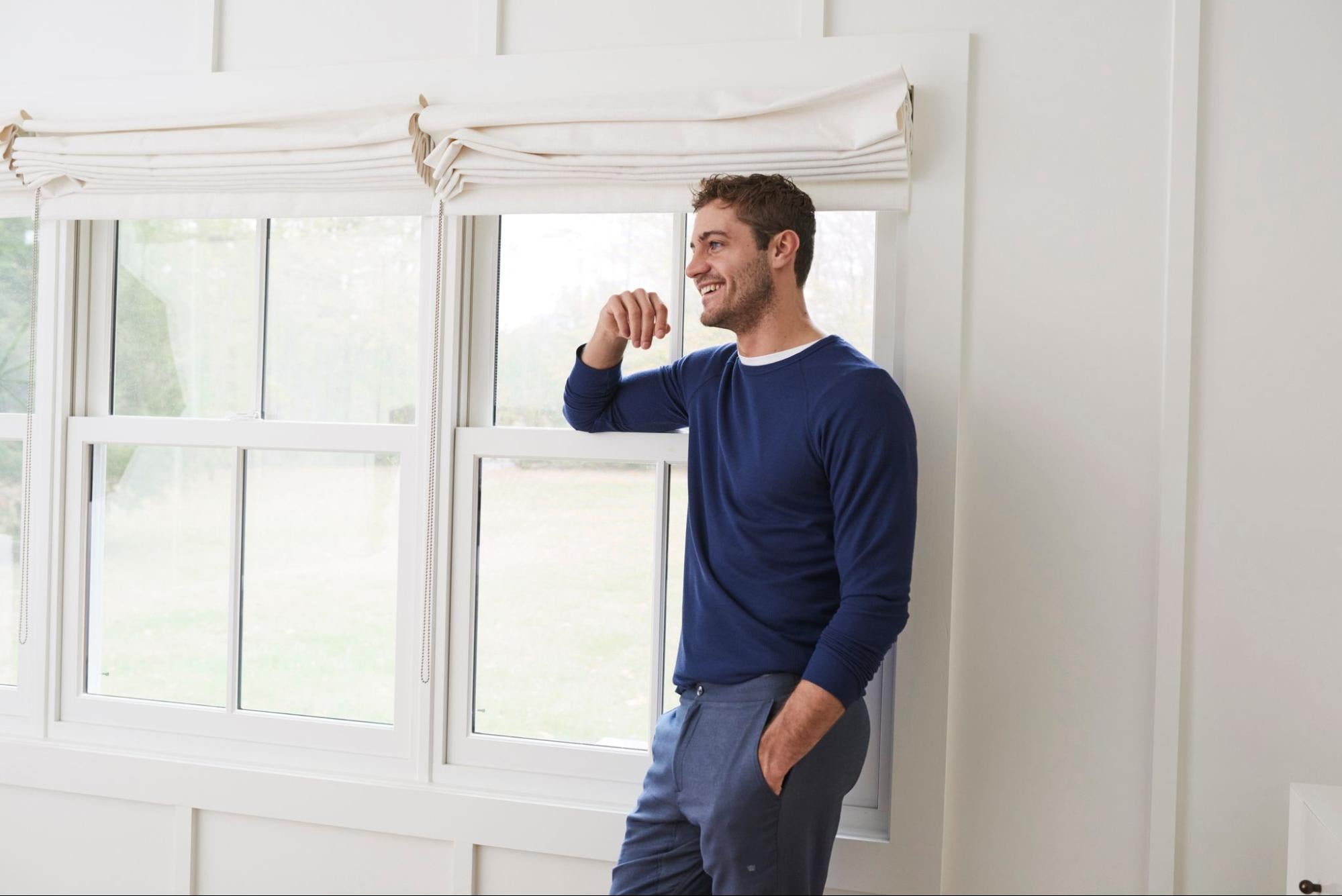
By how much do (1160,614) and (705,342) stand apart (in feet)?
3.43

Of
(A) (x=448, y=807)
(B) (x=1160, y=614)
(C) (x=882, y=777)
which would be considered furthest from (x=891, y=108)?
(A) (x=448, y=807)

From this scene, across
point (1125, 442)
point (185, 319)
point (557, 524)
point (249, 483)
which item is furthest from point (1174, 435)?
point (185, 319)

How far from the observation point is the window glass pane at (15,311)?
7.57ft

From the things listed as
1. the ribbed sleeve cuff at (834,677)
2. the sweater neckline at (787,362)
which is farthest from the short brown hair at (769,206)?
the ribbed sleeve cuff at (834,677)

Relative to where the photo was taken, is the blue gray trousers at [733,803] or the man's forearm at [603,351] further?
the man's forearm at [603,351]

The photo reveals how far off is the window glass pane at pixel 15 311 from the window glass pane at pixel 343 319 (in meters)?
0.66

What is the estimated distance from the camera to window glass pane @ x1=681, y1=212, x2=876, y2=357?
75.9 inches

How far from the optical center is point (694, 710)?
1.62 m

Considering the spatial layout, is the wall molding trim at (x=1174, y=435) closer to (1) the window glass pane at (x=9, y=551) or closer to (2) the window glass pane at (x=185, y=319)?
(2) the window glass pane at (x=185, y=319)

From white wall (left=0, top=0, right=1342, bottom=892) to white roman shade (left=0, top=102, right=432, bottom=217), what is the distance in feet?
3.06

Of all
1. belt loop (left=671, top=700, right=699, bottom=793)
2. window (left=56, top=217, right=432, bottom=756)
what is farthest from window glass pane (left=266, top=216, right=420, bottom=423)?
belt loop (left=671, top=700, right=699, bottom=793)

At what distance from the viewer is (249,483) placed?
7.22 ft

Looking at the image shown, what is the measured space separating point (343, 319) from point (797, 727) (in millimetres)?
1409

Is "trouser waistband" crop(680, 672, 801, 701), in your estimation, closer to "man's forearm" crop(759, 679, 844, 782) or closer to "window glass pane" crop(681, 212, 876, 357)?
"man's forearm" crop(759, 679, 844, 782)
